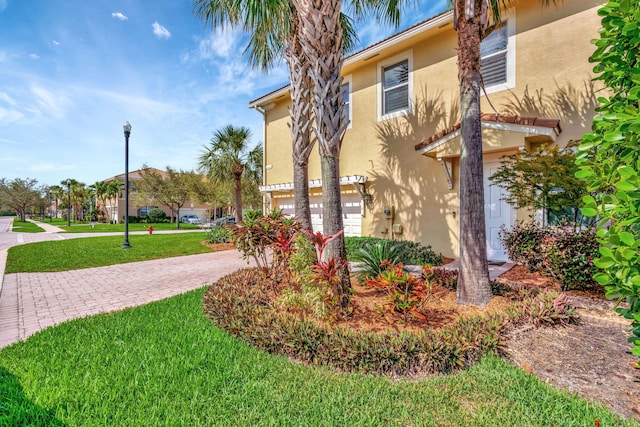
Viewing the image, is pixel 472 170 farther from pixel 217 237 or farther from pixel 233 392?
pixel 217 237

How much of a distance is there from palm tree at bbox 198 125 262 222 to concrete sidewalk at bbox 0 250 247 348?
893 cm

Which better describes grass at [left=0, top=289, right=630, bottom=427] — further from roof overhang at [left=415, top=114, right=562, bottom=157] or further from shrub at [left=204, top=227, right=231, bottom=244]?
shrub at [left=204, top=227, right=231, bottom=244]

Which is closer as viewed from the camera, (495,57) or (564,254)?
(564,254)

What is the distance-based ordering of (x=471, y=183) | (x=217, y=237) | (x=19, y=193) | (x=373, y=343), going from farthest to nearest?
1. (x=19, y=193)
2. (x=217, y=237)
3. (x=471, y=183)
4. (x=373, y=343)

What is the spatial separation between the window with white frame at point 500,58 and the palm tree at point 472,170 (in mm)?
4211

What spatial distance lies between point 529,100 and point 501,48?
1.86 metres

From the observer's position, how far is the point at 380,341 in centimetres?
338

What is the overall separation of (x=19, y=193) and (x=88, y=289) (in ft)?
207

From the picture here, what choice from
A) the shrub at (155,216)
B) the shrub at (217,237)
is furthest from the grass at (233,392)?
the shrub at (155,216)

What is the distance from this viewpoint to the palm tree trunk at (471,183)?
187 inches

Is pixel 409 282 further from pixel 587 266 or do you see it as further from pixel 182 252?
pixel 182 252

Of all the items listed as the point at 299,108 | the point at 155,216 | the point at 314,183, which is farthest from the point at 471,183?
the point at 155,216

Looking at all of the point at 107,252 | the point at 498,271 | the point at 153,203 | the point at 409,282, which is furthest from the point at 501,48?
the point at 153,203

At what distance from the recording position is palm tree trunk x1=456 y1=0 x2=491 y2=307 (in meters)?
4.75
